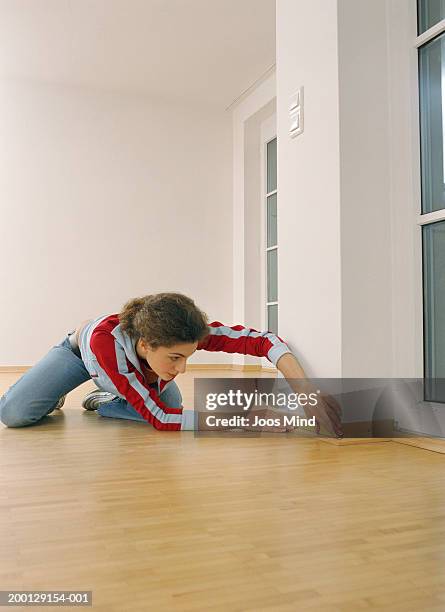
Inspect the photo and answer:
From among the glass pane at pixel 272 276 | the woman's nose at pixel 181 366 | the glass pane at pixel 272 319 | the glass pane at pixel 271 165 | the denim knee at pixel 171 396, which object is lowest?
the denim knee at pixel 171 396

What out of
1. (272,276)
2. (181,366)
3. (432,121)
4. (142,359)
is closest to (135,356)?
(142,359)

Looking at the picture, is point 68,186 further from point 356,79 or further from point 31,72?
point 356,79

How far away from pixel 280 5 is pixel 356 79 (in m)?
0.57

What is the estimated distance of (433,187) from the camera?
73.2 inches

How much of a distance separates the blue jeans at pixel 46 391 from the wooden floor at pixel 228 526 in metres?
0.47

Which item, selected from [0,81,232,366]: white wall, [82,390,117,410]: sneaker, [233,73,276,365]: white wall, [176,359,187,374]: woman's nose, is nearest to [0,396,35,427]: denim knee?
[82,390,117,410]: sneaker

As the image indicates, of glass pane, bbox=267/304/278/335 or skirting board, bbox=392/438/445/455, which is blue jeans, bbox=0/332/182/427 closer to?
skirting board, bbox=392/438/445/455

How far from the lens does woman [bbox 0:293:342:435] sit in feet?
6.01

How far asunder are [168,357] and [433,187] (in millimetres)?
923

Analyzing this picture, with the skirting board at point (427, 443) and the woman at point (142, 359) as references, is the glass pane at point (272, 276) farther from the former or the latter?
the skirting board at point (427, 443)

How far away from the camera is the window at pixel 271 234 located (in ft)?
19.1

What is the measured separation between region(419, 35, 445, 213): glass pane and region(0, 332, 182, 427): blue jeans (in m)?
1.15

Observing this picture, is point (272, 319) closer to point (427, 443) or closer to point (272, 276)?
point (272, 276)

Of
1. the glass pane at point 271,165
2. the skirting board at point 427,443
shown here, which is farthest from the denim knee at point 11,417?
the glass pane at point 271,165
